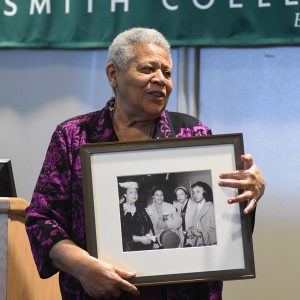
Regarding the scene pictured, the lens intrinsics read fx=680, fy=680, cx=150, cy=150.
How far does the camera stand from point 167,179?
1.58m

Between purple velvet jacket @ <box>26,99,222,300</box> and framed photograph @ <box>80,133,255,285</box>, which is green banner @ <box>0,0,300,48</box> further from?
framed photograph @ <box>80,133,255,285</box>

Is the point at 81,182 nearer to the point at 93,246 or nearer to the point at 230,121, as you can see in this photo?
the point at 93,246

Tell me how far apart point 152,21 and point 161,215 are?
1.85m

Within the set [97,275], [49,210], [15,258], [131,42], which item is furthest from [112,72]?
[15,258]

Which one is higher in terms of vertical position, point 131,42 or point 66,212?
point 131,42

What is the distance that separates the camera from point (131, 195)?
1.57 m

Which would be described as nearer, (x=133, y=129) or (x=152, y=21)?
(x=133, y=129)

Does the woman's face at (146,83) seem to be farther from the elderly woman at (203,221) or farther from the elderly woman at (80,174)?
the elderly woman at (203,221)

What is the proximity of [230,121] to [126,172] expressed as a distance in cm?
171

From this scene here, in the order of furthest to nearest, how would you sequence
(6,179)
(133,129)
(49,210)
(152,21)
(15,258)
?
(152,21) < (6,179) < (15,258) < (133,129) < (49,210)

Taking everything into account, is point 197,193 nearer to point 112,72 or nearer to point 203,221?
point 203,221

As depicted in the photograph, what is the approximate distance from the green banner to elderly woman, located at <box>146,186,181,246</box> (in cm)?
174

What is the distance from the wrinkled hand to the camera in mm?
1477

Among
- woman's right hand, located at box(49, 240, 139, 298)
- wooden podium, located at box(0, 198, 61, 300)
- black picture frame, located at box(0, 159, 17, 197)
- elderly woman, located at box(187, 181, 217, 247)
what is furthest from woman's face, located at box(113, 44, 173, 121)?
black picture frame, located at box(0, 159, 17, 197)
